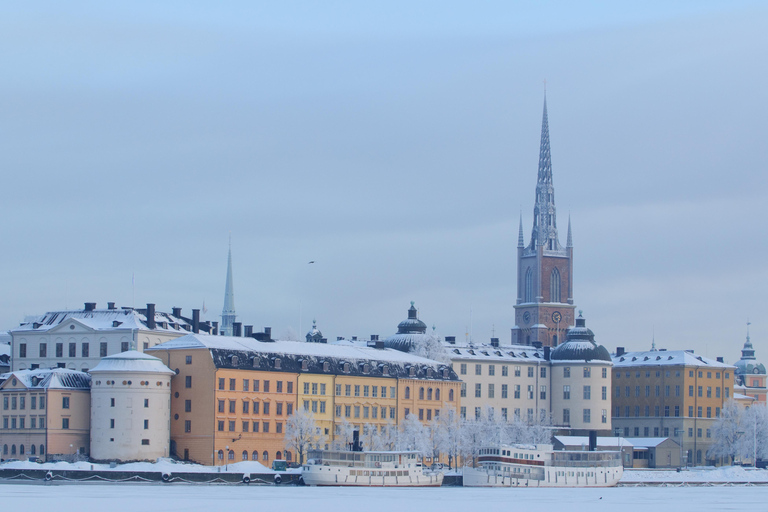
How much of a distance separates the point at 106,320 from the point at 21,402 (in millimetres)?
17044

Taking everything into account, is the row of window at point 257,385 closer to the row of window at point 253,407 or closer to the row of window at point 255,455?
the row of window at point 253,407

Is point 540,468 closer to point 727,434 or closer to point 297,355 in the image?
point 297,355

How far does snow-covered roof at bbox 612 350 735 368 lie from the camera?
568ft

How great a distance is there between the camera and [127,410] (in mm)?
119438

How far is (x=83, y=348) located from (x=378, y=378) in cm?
2554

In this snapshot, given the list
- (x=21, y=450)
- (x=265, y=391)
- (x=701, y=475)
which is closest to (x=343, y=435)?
(x=265, y=391)

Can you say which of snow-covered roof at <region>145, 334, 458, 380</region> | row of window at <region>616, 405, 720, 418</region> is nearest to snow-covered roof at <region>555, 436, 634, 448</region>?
snow-covered roof at <region>145, 334, 458, 380</region>

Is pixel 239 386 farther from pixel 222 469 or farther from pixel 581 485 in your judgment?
pixel 581 485

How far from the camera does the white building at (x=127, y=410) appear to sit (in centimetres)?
11888

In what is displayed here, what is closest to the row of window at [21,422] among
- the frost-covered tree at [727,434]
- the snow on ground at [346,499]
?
the snow on ground at [346,499]

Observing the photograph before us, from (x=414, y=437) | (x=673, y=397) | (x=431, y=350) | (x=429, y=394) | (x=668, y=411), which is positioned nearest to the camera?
(x=414, y=437)

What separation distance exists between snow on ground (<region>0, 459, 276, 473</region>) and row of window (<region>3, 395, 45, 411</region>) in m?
6.63

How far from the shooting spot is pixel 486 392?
160 meters

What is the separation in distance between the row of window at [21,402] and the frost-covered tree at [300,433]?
1942 centimetres
